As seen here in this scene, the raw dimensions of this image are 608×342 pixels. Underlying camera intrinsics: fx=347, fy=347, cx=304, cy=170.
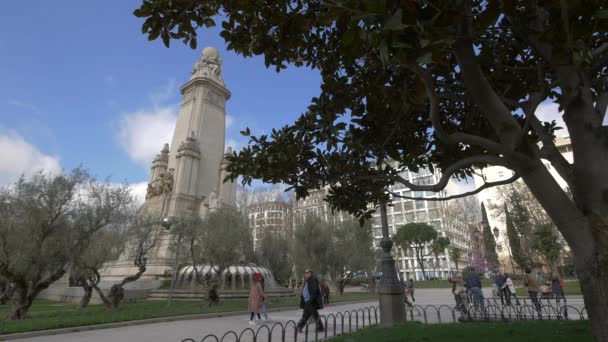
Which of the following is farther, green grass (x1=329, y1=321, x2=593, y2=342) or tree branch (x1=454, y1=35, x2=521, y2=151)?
green grass (x1=329, y1=321, x2=593, y2=342)

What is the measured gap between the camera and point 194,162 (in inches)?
1379

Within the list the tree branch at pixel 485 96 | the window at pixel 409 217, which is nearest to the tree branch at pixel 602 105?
the tree branch at pixel 485 96

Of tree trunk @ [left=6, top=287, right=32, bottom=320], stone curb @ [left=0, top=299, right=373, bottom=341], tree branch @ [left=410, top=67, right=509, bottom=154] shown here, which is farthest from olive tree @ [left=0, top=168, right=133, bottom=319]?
tree branch @ [left=410, top=67, right=509, bottom=154]

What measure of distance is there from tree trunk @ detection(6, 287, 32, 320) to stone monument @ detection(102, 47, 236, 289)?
13829 millimetres

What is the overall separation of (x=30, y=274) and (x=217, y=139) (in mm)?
26034

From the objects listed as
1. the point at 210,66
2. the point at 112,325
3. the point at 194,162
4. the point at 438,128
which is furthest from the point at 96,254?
the point at 210,66

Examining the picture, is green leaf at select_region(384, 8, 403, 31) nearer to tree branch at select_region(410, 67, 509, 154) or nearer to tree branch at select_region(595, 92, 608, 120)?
tree branch at select_region(410, 67, 509, 154)

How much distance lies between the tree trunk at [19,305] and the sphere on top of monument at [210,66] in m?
29.8

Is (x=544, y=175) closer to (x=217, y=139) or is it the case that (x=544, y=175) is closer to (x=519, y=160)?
(x=519, y=160)

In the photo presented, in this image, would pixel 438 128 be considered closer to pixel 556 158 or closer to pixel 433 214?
pixel 556 158

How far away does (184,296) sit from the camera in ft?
72.9

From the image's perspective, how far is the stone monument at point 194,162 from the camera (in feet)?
104

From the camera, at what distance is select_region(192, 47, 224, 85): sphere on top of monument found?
134 feet

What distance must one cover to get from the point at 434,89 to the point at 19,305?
1781 centimetres
